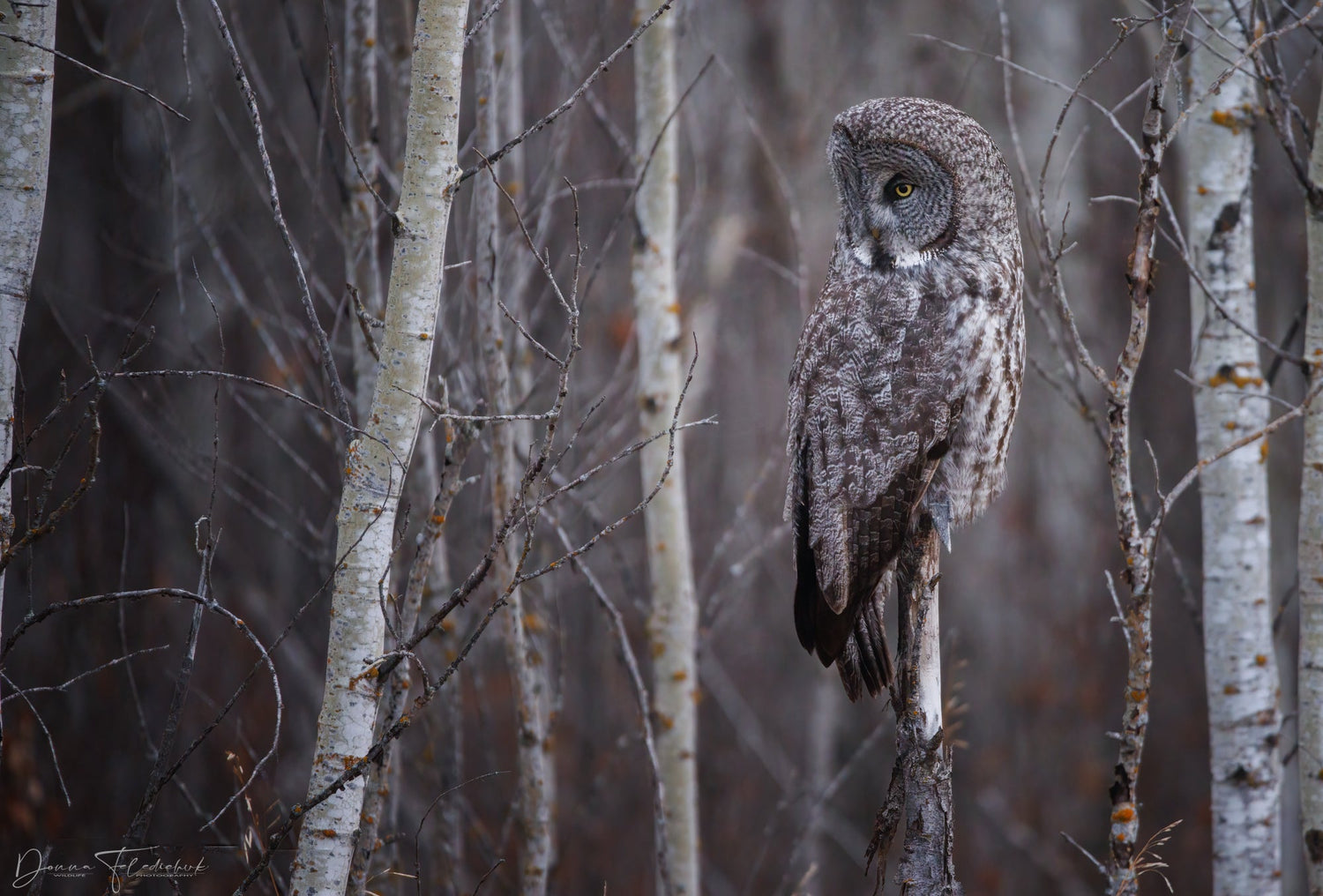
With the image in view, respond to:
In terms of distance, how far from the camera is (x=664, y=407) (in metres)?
3.23

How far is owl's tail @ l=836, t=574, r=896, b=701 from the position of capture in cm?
239

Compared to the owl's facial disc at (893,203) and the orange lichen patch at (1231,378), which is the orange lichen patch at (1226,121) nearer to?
the orange lichen patch at (1231,378)

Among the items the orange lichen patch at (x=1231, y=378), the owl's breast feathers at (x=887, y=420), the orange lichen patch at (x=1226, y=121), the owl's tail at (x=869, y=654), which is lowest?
the owl's tail at (x=869, y=654)

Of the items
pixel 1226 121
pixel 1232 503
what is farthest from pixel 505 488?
pixel 1226 121

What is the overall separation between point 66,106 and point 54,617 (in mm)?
2917

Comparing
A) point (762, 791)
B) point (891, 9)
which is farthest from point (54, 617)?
point (891, 9)

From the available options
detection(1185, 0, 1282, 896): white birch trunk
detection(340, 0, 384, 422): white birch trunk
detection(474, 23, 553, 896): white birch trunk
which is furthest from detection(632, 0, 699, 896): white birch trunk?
detection(1185, 0, 1282, 896): white birch trunk

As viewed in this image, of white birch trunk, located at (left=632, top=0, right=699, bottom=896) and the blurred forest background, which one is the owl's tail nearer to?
white birch trunk, located at (left=632, top=0, right=699, bottom=896)

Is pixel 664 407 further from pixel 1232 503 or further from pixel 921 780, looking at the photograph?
pixel 1232 503

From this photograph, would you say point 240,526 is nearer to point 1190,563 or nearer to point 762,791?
point 762,791

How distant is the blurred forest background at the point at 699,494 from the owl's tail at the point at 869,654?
2.39 meters

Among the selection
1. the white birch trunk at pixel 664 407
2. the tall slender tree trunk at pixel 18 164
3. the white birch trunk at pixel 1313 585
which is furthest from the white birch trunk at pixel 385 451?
the white birch trunk at pixel 1313 585

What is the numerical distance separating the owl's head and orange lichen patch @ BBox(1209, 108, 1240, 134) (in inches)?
37.3

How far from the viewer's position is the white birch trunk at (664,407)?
3.22 m
